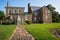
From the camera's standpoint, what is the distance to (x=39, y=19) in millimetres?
51000

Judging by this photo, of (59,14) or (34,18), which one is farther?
(59,14)

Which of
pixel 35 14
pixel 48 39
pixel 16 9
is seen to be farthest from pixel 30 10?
pixel 48 39

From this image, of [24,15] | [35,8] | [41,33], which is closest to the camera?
[41,33]

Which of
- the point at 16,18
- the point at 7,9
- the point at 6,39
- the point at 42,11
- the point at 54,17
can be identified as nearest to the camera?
the point at 6,39

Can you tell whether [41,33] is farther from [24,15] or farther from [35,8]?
[35,8]

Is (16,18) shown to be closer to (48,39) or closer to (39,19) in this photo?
(39,19)

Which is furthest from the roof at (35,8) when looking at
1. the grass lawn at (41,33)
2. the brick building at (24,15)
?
the grass lawn at (41,33)

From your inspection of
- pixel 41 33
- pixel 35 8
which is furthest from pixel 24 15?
pixel 41 33

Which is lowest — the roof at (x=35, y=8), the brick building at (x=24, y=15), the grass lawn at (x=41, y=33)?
the grass lawn at (x=41, y=33)

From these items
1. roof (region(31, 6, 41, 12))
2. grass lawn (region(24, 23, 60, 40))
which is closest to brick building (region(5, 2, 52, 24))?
roof (region(31, 6, 41, 12))

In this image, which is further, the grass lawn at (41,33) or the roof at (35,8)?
the roof at (35,8)

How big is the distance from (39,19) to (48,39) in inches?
1506

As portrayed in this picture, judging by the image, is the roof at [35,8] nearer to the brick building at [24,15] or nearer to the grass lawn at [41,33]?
the brick building at [24,15]

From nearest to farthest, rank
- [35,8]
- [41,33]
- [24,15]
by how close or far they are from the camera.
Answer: [41,33] < [24,15] < [35,8]
